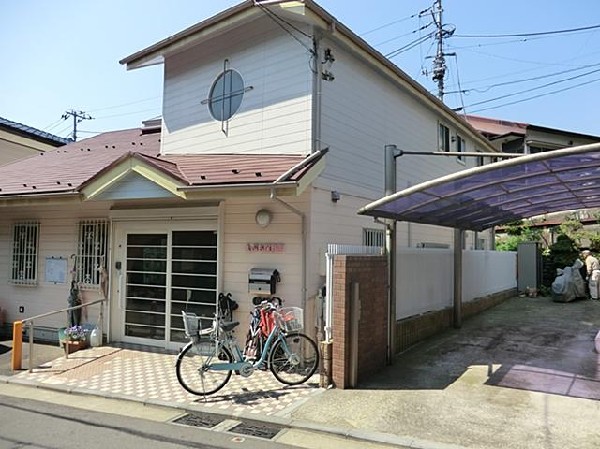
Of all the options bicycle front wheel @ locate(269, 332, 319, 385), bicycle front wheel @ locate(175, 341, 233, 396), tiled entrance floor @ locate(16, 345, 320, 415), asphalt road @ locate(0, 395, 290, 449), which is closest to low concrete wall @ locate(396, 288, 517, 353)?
bicycle front wheel @ locate(269, 332, 319, 385)

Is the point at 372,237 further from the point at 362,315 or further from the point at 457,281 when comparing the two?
the point at 362,315

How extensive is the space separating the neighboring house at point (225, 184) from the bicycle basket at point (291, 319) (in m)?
0.63

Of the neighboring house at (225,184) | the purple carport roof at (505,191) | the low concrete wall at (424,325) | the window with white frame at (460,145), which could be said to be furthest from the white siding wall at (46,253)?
the window with white frame at (460,145)

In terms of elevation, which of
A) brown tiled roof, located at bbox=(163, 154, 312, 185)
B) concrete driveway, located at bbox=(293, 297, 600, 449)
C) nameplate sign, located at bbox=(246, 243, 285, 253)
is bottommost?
concrete driveway, located at bbox=(293, 297, 600, 449)

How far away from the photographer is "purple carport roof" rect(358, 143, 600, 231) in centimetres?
560

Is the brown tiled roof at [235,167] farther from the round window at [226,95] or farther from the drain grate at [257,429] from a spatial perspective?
the drain grate at [257,429]

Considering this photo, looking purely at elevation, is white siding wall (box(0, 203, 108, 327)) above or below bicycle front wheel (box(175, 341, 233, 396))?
above

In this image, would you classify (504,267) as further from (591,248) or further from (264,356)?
(264,356)

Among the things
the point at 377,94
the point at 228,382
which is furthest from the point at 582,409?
the point at 377,94

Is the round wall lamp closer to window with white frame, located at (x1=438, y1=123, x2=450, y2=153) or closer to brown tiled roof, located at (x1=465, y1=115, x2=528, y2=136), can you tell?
window with white frame, located at (x1=438, y1=123, x2=450, y2=153)

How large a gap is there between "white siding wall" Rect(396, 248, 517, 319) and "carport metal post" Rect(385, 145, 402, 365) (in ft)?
1.96

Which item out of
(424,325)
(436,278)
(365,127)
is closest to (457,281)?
(436,278)

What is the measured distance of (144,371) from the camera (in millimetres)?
7348

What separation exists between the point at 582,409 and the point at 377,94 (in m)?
7.09
